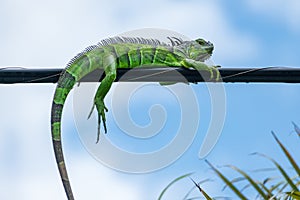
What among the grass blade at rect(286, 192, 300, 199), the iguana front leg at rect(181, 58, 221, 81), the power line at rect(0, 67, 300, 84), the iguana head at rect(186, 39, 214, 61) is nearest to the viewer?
the grass blade at rect(286, 192, 300, 199)

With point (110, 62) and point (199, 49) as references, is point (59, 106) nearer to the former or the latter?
point (110, 62)

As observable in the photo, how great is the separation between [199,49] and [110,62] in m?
0.99

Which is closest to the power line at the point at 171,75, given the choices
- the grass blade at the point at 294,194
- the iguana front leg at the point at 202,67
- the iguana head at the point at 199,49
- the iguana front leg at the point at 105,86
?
the iguana front leg at the point at 202,67

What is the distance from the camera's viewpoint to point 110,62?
21.6 ft

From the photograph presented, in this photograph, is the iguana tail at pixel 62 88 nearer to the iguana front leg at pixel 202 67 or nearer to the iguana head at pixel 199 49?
the iguana front leg at pixel 202 67

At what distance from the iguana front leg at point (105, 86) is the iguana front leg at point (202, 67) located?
53cm

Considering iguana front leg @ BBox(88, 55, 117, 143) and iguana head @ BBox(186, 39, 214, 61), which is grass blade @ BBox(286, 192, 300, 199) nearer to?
iguana front leg @ BBox(88, 55, 117, 143)

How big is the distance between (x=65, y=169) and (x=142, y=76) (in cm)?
81

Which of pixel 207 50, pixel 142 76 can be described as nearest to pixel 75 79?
pixel 142 76

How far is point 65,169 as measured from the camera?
246 inches

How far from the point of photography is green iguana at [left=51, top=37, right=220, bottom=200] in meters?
6.47

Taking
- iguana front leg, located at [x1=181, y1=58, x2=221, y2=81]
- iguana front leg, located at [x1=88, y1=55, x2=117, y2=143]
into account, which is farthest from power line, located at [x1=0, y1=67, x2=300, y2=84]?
iguana front leg, located at [x1=88, y1=55, x2=117, y2=143]

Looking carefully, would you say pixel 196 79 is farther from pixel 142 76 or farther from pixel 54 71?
pixel 54 71

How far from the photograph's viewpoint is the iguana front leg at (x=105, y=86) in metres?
6.45
